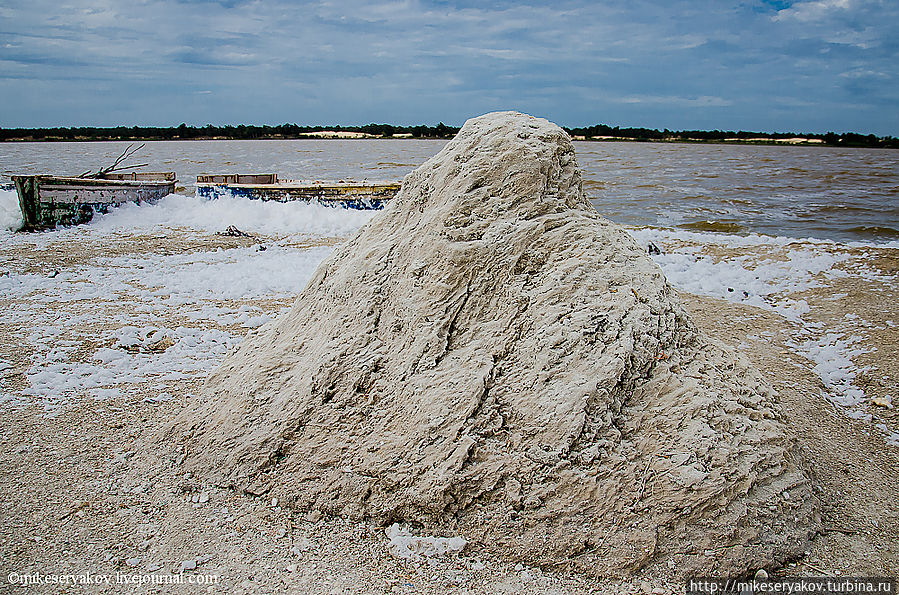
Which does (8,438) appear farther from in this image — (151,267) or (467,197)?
(151,267)

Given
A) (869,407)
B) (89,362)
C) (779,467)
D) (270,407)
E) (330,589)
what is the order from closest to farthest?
(330,589), (779,467), (270,407), (869,407), (89,362)

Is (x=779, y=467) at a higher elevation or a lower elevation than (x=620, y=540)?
higher

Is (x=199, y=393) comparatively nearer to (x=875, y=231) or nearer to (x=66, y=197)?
(x=66, y=197)

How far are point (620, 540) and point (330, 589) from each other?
4.26 ft

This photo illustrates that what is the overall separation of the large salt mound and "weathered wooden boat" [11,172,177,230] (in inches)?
483

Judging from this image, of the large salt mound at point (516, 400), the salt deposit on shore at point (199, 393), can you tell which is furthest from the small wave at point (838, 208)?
the large salt mound at point (516, 400)

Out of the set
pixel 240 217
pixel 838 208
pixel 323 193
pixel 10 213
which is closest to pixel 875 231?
pixel 838 208

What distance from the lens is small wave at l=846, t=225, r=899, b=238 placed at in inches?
554

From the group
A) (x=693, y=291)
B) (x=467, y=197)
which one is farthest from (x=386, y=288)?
(x=693, y=291)

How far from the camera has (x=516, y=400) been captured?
2973mm

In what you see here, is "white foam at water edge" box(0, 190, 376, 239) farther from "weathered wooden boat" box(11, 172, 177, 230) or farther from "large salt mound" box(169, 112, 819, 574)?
"large salt mound" box(169, 112, 819, 574)

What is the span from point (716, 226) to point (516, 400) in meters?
13.9

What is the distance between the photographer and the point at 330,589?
264 centimetres

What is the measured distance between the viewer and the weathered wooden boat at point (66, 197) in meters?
13.2
